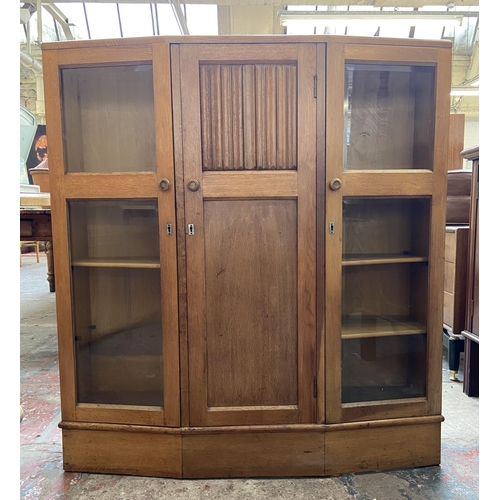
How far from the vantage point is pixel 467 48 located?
25.5ft

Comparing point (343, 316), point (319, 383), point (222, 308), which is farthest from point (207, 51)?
point (319, 383)

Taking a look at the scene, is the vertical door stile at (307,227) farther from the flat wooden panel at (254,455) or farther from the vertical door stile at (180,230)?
the vertical door stile at (180,230)

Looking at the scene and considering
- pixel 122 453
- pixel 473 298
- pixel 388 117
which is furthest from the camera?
pixel 473 298

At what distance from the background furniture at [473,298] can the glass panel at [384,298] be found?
63 centimetres

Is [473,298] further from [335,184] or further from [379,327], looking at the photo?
[335,184]

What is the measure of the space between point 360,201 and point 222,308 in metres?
0.67

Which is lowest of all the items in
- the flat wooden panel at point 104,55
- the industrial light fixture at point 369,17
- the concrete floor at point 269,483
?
the concrete floor at point 269,483

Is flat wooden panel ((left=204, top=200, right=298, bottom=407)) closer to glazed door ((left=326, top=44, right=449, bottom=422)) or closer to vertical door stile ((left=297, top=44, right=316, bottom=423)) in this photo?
vertical door stile ((left=297, top=44, right=316, bottom=423))

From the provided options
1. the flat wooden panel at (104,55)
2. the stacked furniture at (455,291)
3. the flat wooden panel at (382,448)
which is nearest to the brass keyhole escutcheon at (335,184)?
the flat wooden panel at (104,55)

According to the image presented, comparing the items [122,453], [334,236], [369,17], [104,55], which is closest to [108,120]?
[104,55]

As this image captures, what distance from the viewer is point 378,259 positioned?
1.53 metres

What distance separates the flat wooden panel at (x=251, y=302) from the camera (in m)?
1.42

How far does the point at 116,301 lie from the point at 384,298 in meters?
1.13
